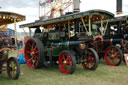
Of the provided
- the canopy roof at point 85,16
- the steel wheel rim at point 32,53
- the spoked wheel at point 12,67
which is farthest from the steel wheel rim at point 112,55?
the spoked wheel at point 12,67

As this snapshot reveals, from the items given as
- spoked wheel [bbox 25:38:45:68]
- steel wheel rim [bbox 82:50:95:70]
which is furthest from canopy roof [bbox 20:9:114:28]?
steel wheel rim [bbox 82:50:95:70]

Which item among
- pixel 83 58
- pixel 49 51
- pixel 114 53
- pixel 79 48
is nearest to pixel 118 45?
pixel 114 53

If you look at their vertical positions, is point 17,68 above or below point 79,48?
below

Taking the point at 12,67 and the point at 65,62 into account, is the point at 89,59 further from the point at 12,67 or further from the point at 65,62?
the point at 12,67

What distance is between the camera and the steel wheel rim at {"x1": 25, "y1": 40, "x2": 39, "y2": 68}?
6351mm

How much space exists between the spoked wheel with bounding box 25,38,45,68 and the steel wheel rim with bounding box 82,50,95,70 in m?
1.58

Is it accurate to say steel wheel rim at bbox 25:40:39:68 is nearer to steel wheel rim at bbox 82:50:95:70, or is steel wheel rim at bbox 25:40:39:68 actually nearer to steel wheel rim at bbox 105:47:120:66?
steel wheel rim at bbox 82:50:95:70

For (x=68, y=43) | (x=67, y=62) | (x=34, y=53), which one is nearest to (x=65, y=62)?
(x=67, y=62)

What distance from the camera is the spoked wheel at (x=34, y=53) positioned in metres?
6.01

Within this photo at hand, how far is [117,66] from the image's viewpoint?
22.4ft

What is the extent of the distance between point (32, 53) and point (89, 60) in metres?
2.26

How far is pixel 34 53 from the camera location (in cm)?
640

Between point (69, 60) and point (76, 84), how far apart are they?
1194 mm

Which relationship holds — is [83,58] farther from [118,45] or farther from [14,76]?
[14,76]
